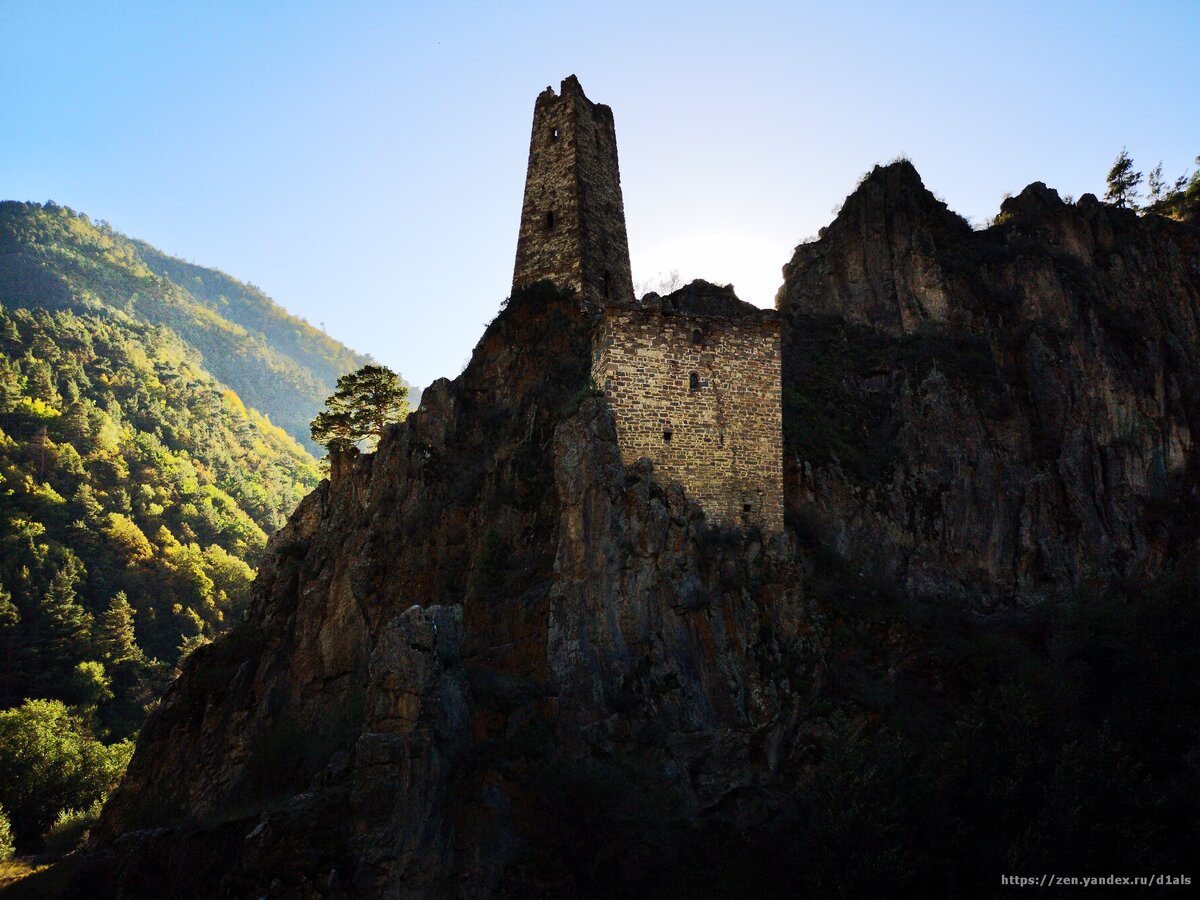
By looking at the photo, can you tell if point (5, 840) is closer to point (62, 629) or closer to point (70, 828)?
point (70, 828)

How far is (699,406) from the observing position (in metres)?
24.8

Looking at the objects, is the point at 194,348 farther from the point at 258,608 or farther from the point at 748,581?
the point at 748,581

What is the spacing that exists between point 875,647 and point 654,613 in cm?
585

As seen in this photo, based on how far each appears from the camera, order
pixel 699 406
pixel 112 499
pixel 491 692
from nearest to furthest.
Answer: pixel 491 692, pixel 699 406, pixel 112 499

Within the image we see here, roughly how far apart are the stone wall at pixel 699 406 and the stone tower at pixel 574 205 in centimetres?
866

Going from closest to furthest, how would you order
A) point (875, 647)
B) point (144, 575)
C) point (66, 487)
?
point (875, 647) < point (144, 575) < point (66, 487)

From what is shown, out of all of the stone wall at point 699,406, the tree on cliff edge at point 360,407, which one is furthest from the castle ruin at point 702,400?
the tree on cliff edge at point 360,407

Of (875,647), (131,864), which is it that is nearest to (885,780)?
(875,647)

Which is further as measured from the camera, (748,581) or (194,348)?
(194,348)

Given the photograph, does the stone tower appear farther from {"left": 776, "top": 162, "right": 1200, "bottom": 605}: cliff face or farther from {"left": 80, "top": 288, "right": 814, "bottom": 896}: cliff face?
{"left": 776, "top": 162, "right": 1200, "bottom": 605}: cliff face

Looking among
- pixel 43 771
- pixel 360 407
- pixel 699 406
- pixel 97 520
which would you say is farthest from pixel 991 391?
pixel 97 520

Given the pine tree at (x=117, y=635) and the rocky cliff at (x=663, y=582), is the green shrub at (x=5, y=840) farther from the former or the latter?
the pine tree at (x=117, y=635)

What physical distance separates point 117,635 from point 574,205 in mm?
51700

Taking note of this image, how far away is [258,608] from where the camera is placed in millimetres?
34344
